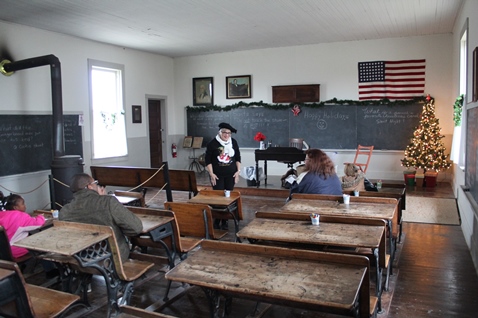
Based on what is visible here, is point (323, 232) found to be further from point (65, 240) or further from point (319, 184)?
point (65, 240)

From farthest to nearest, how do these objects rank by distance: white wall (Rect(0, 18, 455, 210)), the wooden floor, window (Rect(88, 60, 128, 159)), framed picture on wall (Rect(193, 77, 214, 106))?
1. framed picture on wall (Rect(193, 77, 214, 106))
2. window (Rect(88, 60, 128, 159))
3. white wall (Rect(0, 18, 455, 210))
4. the wooden floor

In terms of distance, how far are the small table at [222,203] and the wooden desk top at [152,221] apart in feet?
3.33

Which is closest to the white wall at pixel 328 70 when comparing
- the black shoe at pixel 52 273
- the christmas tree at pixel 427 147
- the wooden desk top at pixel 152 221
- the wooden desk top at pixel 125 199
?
the christmas tree at pixel 427 147

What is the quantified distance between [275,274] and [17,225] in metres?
2.45

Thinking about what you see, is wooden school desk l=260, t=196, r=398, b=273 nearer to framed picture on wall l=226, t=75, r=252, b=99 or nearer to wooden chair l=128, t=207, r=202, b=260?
wooden chair l=128, t=207, r=202, b=260

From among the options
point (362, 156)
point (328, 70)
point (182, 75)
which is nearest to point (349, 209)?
point (362, 156)

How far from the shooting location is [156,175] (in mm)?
6207

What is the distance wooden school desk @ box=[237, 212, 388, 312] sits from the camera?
269cm

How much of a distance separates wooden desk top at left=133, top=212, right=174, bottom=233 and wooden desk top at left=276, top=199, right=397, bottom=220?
106 cm

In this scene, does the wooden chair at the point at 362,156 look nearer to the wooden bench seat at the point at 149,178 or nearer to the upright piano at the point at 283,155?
the upright piano at the point at 283,155

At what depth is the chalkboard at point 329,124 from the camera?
9312mm

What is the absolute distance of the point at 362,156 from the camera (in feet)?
31.8

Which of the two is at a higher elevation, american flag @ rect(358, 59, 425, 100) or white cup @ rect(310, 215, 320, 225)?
american flag @ rect(358, 59, 425, 100)

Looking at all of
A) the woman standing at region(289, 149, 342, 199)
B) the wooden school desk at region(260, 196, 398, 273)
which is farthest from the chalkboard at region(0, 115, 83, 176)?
the wooden school desk at region(260, 196, 398, 273)
